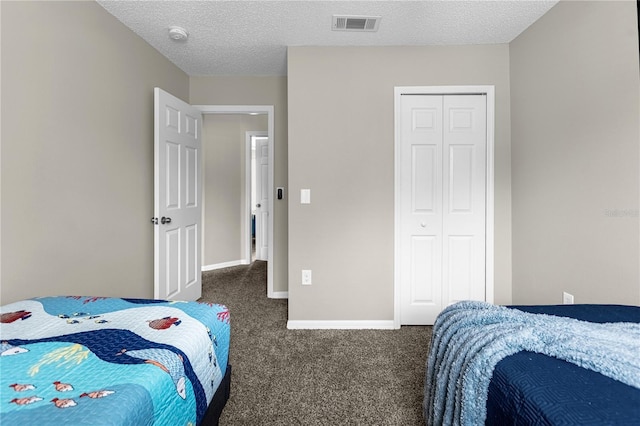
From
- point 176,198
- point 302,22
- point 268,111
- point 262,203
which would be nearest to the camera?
point 302,22

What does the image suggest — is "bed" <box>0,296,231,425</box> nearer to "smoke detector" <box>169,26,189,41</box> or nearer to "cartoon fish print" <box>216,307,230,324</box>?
"cartoon fish print" <box>216,307,230,324</box>

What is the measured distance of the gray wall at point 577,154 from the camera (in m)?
1.63

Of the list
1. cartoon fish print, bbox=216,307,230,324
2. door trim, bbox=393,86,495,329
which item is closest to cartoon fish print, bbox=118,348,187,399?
cartoon fish print, bbox=216,307,230,324

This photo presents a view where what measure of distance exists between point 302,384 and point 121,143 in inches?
86.6

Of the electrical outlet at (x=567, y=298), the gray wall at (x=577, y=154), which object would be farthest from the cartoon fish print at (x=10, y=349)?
the electrical outlet at (x=567, y=298)

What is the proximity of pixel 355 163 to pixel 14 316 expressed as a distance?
2272mm

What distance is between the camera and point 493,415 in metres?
0.87

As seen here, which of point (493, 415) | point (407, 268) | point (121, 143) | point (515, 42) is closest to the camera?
point (493, 415)

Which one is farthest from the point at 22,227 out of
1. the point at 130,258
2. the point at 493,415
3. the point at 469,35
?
the point at 469,35

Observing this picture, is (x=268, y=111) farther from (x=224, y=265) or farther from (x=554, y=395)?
(x=554, y=395)

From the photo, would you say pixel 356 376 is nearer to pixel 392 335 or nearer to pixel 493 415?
pixel 392 335

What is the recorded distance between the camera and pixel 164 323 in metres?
1.17

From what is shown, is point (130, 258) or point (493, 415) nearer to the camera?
point (493, 415)

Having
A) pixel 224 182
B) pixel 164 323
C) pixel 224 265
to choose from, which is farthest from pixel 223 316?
pixel 224 182
